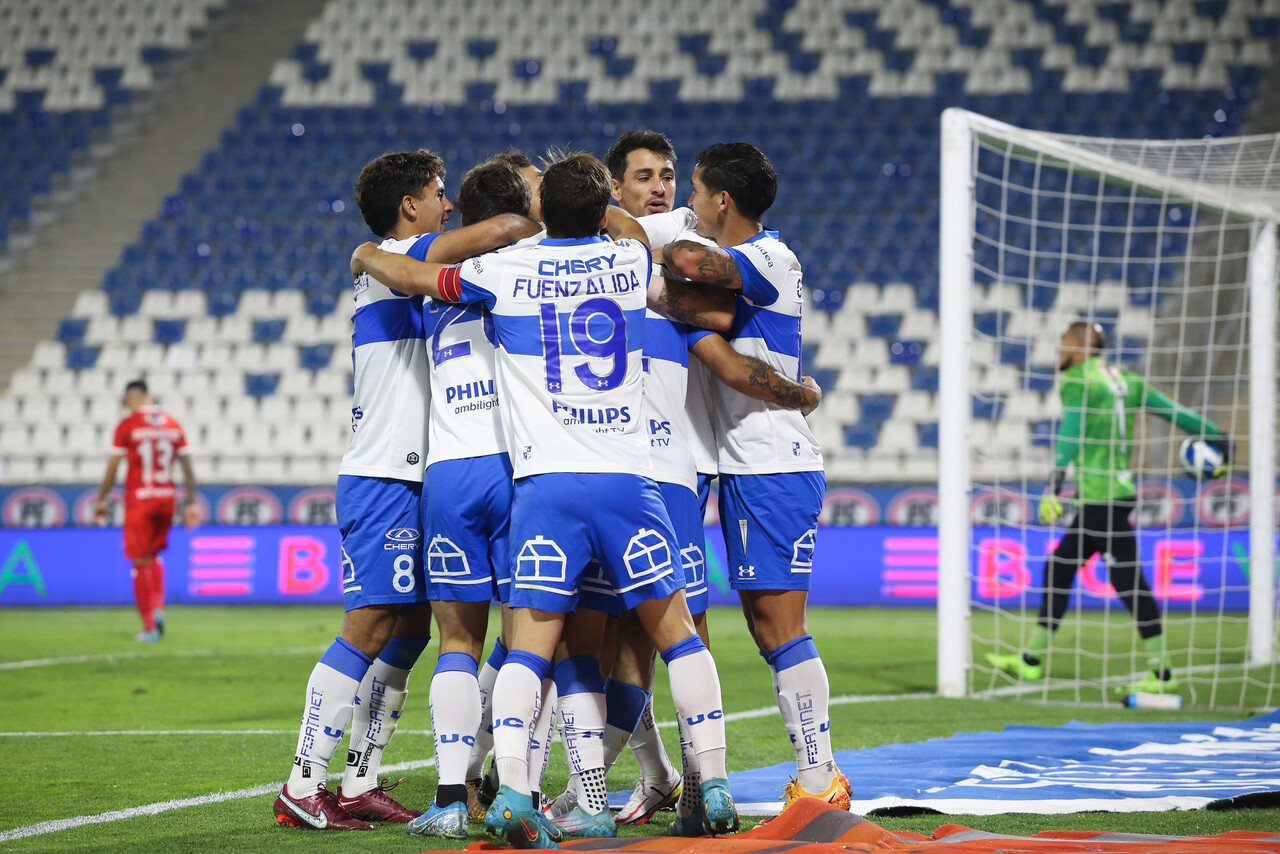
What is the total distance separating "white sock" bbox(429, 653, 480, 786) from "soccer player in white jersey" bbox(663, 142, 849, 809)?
907 mm

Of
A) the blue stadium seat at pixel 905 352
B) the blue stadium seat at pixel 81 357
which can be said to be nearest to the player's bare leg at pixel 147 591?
the blue stadium seat at pixel 81 357

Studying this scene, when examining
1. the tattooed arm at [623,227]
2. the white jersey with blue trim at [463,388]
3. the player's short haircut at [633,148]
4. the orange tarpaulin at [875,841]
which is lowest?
the orange tarpaulin at [875,841]

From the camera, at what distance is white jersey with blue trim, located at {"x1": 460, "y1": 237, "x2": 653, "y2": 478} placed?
355 centimetres

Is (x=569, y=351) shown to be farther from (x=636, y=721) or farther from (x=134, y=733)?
(x=134, y=733)

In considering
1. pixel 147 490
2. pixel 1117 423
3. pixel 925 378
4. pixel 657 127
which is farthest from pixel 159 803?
pixel 657 127

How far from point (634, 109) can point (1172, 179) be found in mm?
12629

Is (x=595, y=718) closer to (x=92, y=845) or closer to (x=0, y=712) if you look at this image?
(x=92, y=845)

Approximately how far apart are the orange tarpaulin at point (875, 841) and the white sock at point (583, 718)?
211mm

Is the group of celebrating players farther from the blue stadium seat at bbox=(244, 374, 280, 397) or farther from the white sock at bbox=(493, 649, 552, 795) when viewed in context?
the blue stadium seat at bbox=(244, 374, 280, 397)

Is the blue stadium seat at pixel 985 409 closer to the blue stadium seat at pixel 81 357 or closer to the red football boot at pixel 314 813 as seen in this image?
the blue stadium seat at pixel 81 357

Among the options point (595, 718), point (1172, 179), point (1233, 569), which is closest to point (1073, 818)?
point (595, 718)

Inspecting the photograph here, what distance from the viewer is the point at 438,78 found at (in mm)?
20547

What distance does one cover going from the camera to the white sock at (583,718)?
3725 mm

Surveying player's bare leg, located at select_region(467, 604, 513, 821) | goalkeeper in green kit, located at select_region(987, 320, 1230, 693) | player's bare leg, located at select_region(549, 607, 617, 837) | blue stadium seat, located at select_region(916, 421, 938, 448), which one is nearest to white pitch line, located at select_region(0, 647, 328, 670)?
goalkeeper in green kit, located at select_region(987, 320, 1230, 693)
